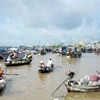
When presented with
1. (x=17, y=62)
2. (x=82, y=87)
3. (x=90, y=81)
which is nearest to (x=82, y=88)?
(x=82, y=87)

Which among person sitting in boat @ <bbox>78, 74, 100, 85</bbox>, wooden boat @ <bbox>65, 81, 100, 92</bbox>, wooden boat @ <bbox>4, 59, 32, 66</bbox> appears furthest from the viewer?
wooden boat @ <bbox>4, 59, 32, 66</bbox>

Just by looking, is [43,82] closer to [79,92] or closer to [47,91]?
[47,91]

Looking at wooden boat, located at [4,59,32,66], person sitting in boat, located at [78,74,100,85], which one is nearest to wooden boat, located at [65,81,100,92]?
person sitting in boat, located at [78,74,100,85]

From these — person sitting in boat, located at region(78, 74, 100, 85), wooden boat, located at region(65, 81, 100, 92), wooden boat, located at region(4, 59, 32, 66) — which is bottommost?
wooden boat, located at region(65, 81, 100, 92)

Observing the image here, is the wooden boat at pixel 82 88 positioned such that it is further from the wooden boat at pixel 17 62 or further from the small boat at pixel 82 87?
the wooden boat at pixel 17 62

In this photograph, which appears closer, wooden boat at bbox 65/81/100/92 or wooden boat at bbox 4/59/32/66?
wooden boat at bbox 65/81/100/92

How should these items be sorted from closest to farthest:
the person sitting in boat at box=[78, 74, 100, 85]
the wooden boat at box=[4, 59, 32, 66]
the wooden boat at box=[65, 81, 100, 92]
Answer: the wooden boat at box=[65, 81, 100, 92], the person sitting in boat at box=[78, 74, 100, 85], the wooden boat at box=[4, 59, 32, 66]

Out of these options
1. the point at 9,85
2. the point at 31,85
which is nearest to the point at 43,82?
the point at 31,85

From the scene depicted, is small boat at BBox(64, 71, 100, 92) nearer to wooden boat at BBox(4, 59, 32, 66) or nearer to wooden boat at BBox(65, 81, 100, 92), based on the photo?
wooden boat at BBox(65, 81, 100, 92)

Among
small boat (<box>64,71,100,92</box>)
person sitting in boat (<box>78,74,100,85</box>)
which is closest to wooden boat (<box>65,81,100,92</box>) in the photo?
small boat (<box>64,71,100,92</box>)

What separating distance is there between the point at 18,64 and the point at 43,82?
1039 centimetres

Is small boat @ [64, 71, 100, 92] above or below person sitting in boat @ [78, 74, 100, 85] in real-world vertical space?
below

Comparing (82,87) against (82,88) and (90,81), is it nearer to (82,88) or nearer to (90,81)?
(82,88)

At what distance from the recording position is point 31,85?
1530 centimetres
